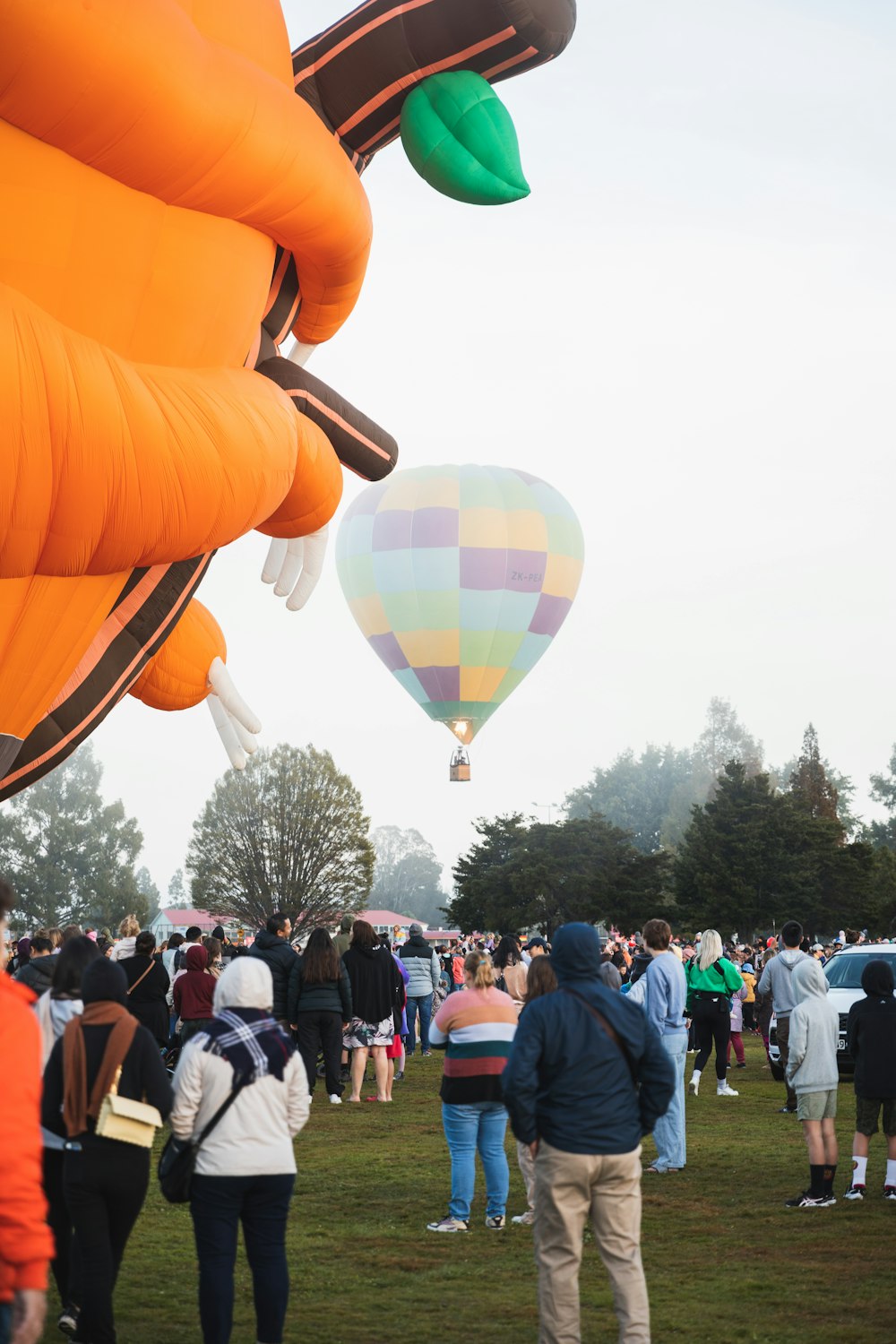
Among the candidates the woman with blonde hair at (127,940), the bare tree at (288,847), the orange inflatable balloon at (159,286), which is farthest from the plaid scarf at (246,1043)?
the bare tree at (288,847)

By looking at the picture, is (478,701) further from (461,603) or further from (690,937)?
(690,937)

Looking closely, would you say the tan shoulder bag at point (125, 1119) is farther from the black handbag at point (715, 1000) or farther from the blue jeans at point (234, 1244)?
the black handbag at point (715, 1000)

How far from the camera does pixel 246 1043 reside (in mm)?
4438

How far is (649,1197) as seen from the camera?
775cm

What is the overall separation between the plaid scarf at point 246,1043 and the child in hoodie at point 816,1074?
3676 mm

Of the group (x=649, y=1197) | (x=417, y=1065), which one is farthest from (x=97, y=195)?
(x=417, y=1065)

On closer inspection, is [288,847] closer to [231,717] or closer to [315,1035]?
[315,1035]

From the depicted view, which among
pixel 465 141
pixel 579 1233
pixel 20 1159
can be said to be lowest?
pixel 579 1233

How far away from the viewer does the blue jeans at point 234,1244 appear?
172 inches

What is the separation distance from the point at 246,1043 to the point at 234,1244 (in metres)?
0.59

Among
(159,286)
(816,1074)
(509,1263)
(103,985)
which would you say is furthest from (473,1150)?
(159,286)

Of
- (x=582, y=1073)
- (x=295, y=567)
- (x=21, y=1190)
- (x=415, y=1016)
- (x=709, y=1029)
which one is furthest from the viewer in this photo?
(x=415, y=1016)

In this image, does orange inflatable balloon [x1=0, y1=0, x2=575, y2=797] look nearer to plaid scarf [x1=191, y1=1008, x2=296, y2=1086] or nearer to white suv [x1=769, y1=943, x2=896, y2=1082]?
plaid scarf [x1=191, y1=1008, x2=296, y2=1086]

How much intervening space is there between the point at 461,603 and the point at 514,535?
4.87 feet
